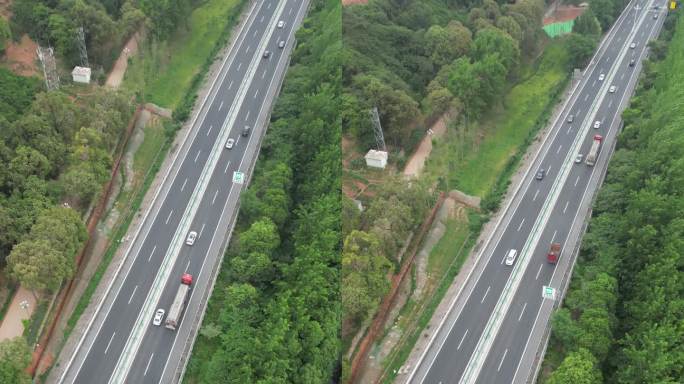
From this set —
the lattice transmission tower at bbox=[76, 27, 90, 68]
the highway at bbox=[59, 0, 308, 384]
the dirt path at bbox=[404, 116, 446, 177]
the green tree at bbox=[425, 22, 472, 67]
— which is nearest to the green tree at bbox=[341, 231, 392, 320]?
the highway at bbox=[59, 0, 308, 384]

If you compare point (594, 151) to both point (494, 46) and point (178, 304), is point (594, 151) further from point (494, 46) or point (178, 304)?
point (178, 304)

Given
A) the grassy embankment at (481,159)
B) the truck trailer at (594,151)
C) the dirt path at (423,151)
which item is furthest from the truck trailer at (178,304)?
the truck trailer at (594,151)

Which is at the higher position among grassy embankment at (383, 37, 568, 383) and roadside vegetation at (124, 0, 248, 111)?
roadside vegetation at (124, 0, 248, 111)

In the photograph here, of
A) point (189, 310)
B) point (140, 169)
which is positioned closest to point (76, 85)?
point (140, 169)

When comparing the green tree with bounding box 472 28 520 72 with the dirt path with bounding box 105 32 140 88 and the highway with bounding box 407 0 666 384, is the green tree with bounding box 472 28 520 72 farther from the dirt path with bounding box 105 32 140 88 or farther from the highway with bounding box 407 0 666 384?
the dirt path with bounding box 105 32 140 88

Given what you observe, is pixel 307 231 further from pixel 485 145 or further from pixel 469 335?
pixel 485 145

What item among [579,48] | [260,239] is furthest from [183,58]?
[579,48]

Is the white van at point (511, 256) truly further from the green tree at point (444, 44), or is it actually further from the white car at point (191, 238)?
the white car at point (191, 238)
